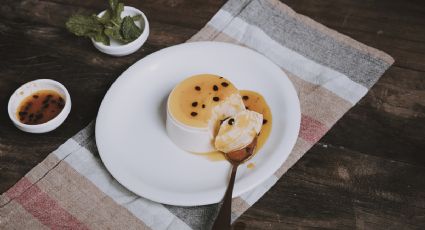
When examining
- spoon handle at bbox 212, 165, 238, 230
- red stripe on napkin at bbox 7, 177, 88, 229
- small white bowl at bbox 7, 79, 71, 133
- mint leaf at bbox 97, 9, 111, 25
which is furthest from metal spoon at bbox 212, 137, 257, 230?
mint leaf at bbox 97, 9, 111, 25

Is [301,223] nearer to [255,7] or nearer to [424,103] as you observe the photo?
[424,103]

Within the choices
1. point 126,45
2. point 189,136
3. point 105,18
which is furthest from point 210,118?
point 105,18

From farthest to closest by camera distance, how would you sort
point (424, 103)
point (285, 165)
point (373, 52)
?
point (373, 52) < point (424, 103) < point (285, 165)

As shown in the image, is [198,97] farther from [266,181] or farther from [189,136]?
[266,181]

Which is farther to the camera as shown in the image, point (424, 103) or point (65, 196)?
point (424, 103)

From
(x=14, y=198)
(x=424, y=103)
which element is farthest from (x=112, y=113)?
(x=424, y=103)

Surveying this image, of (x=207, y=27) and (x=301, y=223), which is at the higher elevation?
(x=207, y=27)

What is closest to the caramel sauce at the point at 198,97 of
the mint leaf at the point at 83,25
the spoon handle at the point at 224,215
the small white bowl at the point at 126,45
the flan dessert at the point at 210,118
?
the flan dessert at the point at 210,118
